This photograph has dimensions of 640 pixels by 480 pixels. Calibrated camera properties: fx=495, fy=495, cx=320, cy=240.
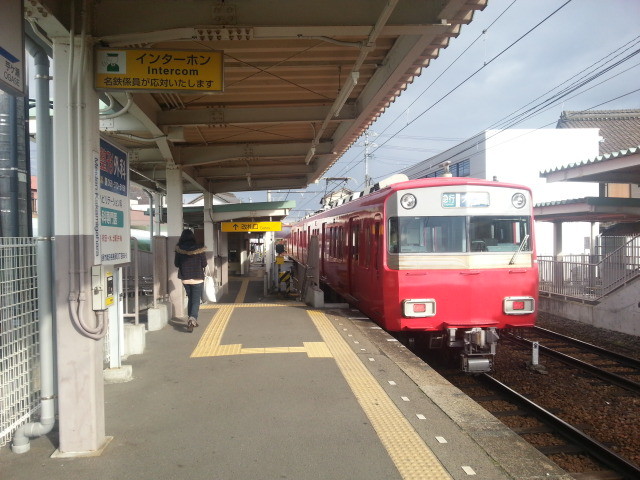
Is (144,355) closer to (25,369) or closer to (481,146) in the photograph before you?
(25,369)

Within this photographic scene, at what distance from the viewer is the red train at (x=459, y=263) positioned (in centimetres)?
701

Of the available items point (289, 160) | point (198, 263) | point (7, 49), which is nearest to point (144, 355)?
point (198, 263)

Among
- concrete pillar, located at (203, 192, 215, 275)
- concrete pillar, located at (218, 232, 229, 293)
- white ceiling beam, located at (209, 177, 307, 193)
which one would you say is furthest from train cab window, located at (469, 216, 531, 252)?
concrete pillar, located at (218, 232, 229, 293)

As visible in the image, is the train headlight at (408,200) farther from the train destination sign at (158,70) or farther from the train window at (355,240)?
the train destination sign at (158,70)

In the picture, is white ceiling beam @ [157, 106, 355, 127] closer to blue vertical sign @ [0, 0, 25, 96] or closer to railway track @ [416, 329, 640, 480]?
blue vertical sign @ [0, 0, 25, 96]

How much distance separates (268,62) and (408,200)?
2799 millimetres

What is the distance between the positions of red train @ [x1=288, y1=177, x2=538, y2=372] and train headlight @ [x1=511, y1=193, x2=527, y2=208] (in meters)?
0.01

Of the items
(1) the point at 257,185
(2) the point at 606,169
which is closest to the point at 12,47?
(2) the point at 606,169

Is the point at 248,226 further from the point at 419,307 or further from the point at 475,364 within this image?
the point at 475,364

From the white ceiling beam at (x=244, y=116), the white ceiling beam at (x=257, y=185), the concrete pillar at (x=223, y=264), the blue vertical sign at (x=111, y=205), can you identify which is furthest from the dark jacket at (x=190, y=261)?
the concrete pillar at (x=223, y=264)

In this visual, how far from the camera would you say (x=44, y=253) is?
3771mm

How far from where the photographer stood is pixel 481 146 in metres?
25.1

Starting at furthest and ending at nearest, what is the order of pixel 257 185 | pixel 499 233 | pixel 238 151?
pixel 257 185 → pixel 238 151 → pixel 499 233

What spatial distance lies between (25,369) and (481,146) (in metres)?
24.3
